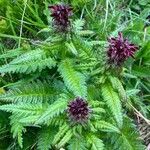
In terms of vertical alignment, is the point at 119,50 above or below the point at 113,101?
above

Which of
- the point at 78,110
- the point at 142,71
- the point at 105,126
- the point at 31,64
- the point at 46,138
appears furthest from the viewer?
the point at 142,71

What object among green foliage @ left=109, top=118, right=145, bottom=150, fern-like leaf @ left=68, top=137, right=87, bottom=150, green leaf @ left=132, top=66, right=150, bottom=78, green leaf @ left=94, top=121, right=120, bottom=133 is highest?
green leaf @ left=132, top=66, right=150, bottom=78

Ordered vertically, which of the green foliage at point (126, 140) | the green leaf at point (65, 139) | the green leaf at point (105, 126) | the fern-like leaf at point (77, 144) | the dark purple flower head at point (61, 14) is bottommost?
the green foliage at point (126, 140)

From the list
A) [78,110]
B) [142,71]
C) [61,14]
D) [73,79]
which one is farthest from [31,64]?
[142,71]

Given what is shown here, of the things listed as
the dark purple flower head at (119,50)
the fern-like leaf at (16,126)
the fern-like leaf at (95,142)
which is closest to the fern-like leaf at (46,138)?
the fern-like leaf at (16,126)

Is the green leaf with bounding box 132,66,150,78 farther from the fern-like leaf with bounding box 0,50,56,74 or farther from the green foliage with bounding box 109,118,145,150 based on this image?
the fern-like leaf with bounding box 0,50,56,74

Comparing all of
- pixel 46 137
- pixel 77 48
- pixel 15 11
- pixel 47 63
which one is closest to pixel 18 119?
pixel 46 137

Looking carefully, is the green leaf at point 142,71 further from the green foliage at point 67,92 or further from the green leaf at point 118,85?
the green leaf at point 118,85

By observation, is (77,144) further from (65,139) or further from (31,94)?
(31,94)

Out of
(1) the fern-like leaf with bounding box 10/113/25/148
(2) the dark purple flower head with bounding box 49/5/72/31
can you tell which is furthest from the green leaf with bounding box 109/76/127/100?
(1) the fern-like leaf with bounding box 10/113/25/148
